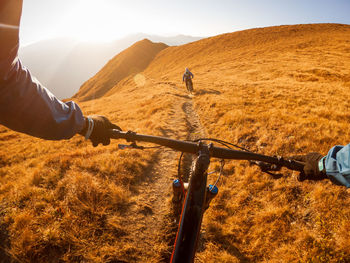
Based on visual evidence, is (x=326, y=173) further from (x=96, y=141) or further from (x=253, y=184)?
(x=253, y=184)

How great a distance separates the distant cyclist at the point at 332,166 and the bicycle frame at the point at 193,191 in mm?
111

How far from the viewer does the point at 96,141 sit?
2.07m

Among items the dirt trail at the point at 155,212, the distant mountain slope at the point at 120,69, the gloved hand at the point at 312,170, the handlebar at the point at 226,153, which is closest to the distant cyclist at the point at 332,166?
the gloved hand at the point at 312,170

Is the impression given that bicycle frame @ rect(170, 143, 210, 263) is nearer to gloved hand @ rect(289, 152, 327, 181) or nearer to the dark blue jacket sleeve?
gloved hand @ rect(289, 152, 327, 181)

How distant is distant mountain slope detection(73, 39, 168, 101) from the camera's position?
2331 inches

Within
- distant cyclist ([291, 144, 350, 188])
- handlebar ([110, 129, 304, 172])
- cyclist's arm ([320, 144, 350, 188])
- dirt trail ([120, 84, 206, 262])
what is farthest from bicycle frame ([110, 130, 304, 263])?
dirt trail ([120, 84, 206, 262])

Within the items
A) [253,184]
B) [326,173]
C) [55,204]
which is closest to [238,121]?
[253,184]

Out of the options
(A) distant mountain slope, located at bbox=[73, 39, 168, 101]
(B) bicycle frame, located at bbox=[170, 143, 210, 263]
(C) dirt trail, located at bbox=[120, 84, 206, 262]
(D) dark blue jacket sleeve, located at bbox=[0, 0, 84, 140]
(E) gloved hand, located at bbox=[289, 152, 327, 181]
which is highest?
(A) distant mountain slope, located at bbox=[73, 39, 168, 101]

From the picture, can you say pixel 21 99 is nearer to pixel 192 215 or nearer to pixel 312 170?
pixel 192 215

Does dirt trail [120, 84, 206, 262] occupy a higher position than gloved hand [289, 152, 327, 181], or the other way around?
gloved hand [289, 152, 327, 181]

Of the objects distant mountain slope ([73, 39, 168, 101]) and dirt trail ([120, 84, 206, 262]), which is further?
distant mountain slope ([73, 39, 168, 101])

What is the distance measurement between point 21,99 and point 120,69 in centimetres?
7612

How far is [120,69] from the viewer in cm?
6825

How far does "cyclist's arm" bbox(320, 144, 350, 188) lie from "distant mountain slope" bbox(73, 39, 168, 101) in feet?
204
